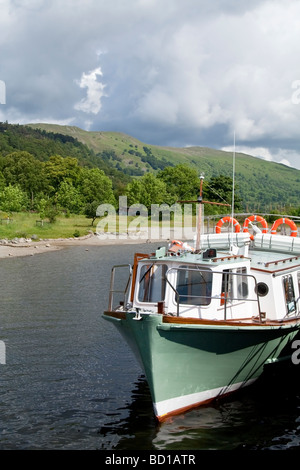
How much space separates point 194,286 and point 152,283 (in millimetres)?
1327

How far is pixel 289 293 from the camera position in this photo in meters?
19.0

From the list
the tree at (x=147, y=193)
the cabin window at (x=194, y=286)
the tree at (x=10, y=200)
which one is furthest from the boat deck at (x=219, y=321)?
the tree at (x=147, y=193)

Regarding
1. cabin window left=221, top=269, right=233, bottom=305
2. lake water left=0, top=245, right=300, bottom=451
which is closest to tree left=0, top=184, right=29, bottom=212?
lake water left=0, top=245, right=300, bottom=451

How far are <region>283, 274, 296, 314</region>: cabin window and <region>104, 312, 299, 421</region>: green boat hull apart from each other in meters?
2.09

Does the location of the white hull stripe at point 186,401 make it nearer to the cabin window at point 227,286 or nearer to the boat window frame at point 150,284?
the cabin window at point 227,286

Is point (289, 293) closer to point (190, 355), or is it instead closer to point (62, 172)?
point (190, 355)

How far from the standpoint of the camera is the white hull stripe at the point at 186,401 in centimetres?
1477

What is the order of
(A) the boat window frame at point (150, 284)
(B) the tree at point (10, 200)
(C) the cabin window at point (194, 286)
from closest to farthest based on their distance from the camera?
(C) the cabin window at point (194, 286)
(A) the boat window frame at point (150, 284)
(B) the tree at point (10, 200)

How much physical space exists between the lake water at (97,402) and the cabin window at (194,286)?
134 inches

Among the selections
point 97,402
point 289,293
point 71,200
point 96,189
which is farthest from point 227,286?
point 96,189

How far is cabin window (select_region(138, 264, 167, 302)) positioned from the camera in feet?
52.0
